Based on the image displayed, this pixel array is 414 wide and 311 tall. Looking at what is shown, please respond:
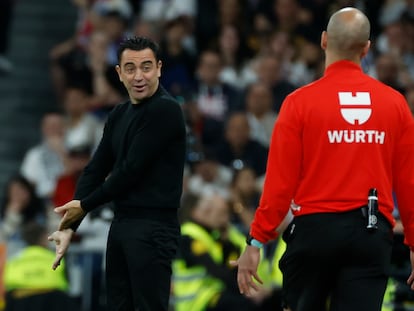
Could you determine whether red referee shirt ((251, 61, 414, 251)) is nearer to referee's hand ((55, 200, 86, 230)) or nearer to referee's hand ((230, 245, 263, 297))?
referee's hand ((230, 245, 263, 297))

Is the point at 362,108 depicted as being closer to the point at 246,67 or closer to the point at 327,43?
the point at 327,43

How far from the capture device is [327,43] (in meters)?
6.96

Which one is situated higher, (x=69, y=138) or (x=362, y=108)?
(x=362, y=108)

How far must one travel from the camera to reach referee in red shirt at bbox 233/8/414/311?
6723 millimetres

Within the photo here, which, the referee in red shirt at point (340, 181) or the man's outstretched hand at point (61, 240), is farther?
the man's outstretched hand at point (61, 240)

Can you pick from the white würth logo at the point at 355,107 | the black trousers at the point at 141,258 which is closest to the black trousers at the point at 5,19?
the black trousers at the point at 141,258

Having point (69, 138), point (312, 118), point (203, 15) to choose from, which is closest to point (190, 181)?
point (69, 138)

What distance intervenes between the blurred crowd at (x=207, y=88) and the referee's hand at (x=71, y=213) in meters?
3.77

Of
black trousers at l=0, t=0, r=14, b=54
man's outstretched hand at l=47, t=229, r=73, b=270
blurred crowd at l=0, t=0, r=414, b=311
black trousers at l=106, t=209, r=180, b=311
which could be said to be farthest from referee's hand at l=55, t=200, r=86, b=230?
black trousers at l=0, t=0, r=14, b=54

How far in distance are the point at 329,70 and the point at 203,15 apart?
9036 millimetres

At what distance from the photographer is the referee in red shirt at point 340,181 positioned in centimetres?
672

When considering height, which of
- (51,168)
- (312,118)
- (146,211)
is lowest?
(51,168)

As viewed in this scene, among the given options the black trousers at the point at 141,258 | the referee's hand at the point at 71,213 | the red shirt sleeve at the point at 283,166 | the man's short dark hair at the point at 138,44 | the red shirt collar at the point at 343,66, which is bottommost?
the black trousers at the point at 141,258

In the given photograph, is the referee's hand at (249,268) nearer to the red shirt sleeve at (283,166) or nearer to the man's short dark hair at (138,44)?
the red shirt sleeve at (283,166)
